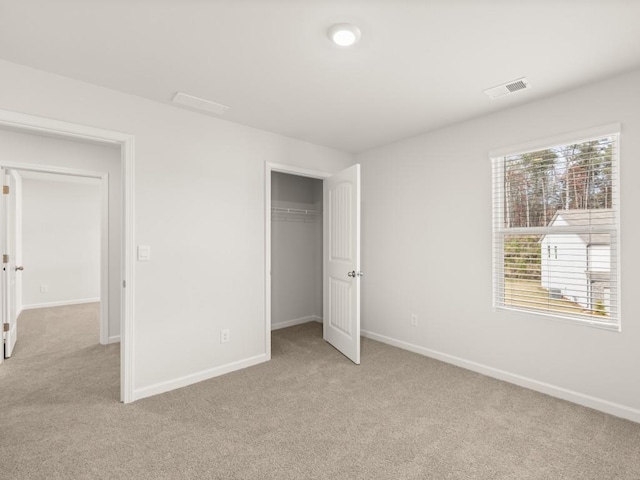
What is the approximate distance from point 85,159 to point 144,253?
206cm

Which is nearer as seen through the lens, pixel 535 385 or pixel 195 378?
pixel 535 385

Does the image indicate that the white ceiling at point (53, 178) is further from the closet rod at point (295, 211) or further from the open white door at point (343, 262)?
the open white door at point (343, 262)

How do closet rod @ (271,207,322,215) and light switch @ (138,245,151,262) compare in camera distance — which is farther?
closet rod @ (271,207,322,215)

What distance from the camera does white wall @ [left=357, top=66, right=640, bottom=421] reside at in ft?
7.58

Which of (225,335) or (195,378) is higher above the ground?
(225,335)

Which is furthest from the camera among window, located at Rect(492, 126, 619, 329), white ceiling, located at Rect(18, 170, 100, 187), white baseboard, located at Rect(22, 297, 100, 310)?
white baseboard, located at Rect(22, 297, 100, 310)

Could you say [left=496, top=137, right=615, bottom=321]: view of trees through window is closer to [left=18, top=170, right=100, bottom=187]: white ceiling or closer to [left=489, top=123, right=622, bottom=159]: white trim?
[left=489, top=123, right=622, bottom=159]: white trim

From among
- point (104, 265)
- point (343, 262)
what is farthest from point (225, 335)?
point (104, 265)

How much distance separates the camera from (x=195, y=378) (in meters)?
2.91

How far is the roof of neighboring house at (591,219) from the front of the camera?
2408 millimetres

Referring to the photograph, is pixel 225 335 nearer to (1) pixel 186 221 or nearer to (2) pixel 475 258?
(1) pixel 186 221

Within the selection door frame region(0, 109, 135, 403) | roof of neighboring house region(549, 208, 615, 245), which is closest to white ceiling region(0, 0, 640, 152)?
door frame region(0, 109, 135, 403)

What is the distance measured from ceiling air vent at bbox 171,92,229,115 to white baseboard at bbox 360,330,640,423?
9.98 ft

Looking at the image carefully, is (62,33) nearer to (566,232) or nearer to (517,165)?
(517,165)
